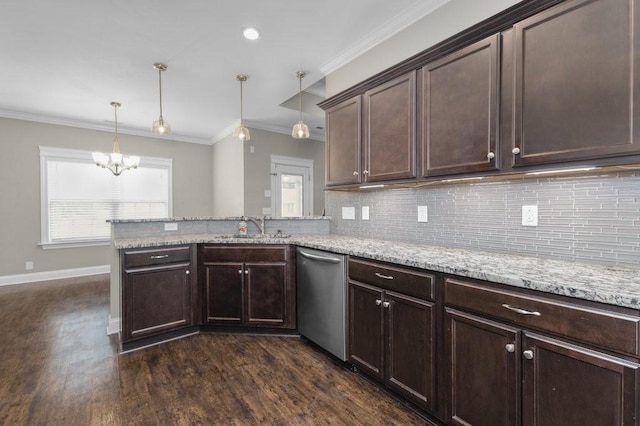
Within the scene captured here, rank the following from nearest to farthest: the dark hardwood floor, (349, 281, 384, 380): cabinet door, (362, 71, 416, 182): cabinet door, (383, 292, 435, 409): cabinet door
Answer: (383, 292, 435, 409): cabinet door < the dark hardwood floor < (349, 281, 384, 380): cabinet door < (362, 71, 416, 182): cabinet door

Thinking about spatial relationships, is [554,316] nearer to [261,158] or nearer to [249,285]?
[249,285]

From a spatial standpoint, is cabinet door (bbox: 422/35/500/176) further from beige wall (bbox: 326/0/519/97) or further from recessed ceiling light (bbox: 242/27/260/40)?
recessed ceiling light (bbox: 242/27/260/40)

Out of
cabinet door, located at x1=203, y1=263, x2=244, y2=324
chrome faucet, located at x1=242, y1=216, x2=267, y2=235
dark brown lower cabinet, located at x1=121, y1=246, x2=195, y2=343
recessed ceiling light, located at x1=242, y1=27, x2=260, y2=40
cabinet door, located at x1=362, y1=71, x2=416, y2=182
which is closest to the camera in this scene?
cabinet door, located at x1=362, y1=71, x2=416, y2=182

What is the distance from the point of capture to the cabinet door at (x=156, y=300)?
8.20 ft

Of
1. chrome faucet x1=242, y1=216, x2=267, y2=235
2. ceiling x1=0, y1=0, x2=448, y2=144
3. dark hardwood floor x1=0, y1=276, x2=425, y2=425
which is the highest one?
ceiling x1=0, y1=0, x2=448, y2=144

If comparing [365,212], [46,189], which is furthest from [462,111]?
[46,189]

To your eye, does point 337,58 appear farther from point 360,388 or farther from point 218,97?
point 360,388

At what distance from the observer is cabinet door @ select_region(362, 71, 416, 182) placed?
208 cm

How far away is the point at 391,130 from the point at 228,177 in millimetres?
4276

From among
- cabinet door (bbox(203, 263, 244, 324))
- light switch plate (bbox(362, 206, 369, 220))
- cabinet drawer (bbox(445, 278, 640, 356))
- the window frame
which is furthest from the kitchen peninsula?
the window frame

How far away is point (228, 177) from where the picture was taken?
228 inches

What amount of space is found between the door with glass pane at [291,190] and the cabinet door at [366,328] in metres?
3.72

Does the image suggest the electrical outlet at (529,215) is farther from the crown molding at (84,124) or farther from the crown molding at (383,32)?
the crown molding at (84,124)

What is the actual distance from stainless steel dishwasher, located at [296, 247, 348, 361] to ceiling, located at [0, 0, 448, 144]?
1.99m
